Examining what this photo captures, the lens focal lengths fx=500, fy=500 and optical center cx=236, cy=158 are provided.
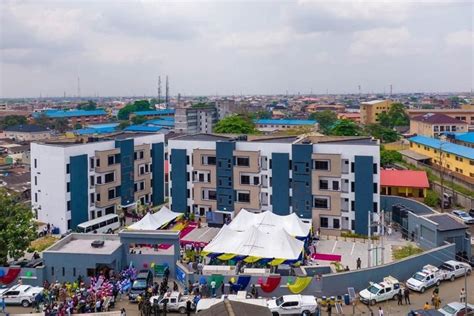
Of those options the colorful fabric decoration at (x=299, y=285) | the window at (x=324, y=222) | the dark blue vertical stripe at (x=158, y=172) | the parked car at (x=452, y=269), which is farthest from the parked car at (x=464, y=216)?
the dark blue vertical stripe at (x=158, y=172)

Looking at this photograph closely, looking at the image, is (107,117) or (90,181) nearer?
(90,181)

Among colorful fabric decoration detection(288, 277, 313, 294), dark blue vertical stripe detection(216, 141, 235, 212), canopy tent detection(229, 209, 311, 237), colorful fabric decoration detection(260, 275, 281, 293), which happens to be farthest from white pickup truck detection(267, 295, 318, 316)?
dark blue vertical stripe detection(216, 141, 235, 212)

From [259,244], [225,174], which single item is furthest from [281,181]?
[259,244]

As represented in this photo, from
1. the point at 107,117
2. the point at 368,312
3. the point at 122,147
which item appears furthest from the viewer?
the point at 107,117

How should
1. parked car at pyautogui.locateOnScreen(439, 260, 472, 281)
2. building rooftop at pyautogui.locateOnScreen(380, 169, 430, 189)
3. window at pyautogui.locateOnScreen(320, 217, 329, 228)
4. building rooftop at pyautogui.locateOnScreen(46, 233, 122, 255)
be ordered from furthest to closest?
building rooftop at pyautogui.locateOnScreen(380, 169, 430, 189) → window at pyautogui.locateOnScreen(320, 217, 329, 228) → building rooftop at pyautogui.locateOnScreen(46, 233, 122, 255) → parked car at pyautogui.locateOnScreen(439, 260, 472, 281)

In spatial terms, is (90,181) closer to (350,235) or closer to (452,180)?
(350,235)

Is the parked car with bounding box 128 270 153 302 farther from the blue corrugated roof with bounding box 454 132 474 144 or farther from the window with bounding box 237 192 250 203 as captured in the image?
the blue corrugated roof with bounding box 454 132 474 144

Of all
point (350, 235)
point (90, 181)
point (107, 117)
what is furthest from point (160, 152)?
point (107, 117)
